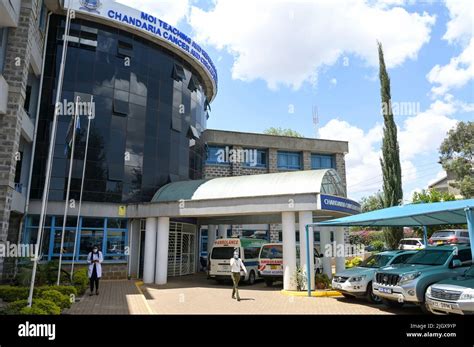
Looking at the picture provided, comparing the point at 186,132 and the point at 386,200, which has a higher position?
the point at 186,132

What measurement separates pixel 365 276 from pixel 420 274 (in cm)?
271

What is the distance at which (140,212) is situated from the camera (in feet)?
64.1

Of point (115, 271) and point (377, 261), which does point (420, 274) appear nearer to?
point (377, 261)

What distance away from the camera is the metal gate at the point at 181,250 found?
21281mm

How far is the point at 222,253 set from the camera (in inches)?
725

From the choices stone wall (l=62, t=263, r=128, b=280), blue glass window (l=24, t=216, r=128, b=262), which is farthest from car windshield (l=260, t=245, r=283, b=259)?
blue glass window (l=24, t=216, r=128, b=262)

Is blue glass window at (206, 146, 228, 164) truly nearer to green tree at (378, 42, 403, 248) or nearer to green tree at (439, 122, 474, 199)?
green tree at (378, 42, 403, 248)

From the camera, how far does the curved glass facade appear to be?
19094 millimetres

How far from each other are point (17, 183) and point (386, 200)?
69.1ft

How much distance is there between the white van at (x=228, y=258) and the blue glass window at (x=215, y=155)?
12490 millimetres

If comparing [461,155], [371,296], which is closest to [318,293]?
[371,296]

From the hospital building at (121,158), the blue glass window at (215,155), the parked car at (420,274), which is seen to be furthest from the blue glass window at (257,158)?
the parked car at (420,274)
